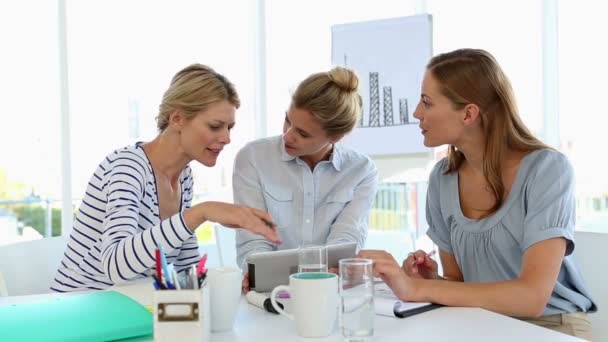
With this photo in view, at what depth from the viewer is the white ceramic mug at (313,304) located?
110 centimetres

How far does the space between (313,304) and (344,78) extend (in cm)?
117

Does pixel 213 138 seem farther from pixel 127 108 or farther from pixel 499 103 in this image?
pixel 127 108

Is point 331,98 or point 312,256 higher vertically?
point 331,98

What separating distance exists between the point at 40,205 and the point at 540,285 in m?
2.80

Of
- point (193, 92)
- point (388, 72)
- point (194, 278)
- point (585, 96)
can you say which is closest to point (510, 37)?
point (585, 96)

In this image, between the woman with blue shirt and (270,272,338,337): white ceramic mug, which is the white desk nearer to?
(270,272,338,337): white ceramic mug

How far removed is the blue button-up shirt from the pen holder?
1066 mm

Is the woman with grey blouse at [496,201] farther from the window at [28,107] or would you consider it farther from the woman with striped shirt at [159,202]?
the window at [28,107]

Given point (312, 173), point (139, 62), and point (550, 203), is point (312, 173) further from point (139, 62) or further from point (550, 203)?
point (139, 62)

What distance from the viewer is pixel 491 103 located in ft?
5.45

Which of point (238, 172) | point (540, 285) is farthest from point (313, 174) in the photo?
point (540, 285)

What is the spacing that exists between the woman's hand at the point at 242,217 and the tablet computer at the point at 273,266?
0.17ft

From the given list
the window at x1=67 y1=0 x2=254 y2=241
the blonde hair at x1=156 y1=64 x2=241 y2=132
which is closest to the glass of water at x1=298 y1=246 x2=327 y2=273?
the blonde hair at x1=156 y1=64 x2=241 y2=132

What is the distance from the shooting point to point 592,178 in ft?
11.1
